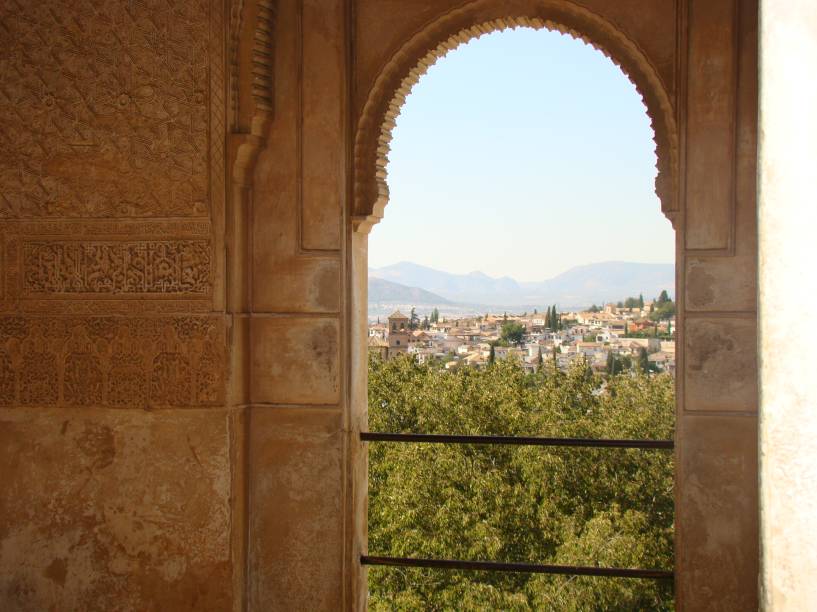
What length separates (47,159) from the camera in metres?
3.88

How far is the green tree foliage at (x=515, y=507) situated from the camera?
1642cm

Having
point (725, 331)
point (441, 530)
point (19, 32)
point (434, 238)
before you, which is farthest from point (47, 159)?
point (434, 238)

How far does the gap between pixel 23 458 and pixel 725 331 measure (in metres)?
3.04

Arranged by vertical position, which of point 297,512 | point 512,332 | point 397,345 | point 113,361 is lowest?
point 397,345

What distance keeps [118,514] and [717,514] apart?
2522 millimetres

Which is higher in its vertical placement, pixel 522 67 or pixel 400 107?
pixel 522 67

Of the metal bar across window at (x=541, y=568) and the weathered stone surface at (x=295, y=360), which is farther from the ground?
the weathered stone surface at (x=295, y=360)

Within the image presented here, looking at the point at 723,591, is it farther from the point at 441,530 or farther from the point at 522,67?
the point at 522,67

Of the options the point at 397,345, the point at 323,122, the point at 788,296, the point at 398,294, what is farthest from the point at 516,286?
the point at 788,296

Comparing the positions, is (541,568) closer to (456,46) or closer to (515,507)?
(456,46)

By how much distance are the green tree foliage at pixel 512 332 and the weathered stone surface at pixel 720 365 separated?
34520mm

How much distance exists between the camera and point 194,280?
3.84 meters

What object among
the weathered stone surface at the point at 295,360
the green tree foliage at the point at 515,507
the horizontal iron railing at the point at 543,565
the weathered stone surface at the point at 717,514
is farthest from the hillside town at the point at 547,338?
the weathered stone surface at the point at 717,514

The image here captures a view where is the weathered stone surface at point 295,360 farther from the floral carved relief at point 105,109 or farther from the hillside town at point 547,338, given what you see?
the hillside town at point 547,338
